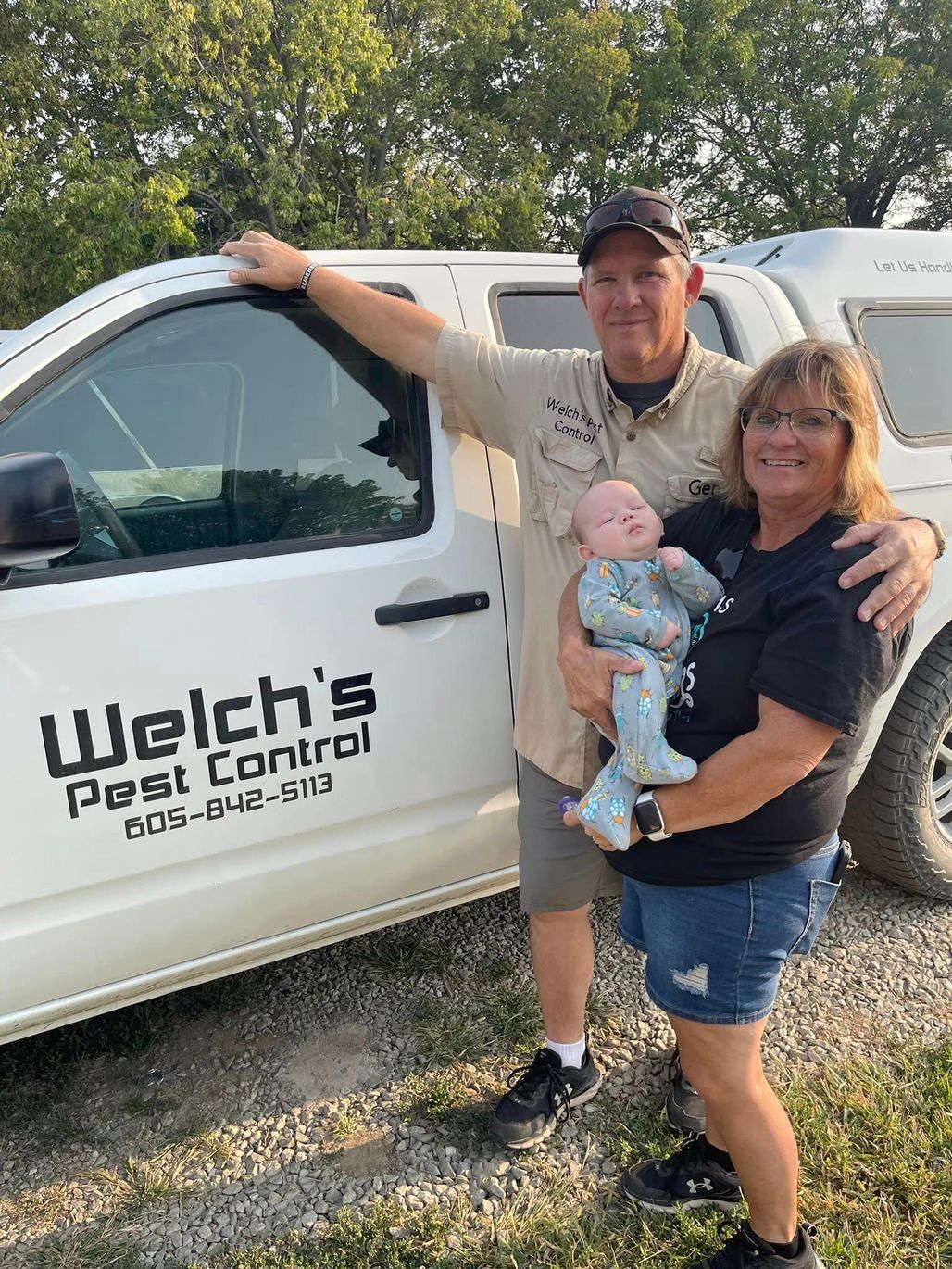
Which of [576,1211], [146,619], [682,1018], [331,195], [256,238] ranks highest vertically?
[331,195]

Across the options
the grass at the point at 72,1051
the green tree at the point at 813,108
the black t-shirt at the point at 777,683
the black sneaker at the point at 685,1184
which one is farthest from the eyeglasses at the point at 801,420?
the green tree at the point at 813,108

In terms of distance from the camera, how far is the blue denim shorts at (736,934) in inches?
60.6

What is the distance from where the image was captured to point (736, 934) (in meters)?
1.54

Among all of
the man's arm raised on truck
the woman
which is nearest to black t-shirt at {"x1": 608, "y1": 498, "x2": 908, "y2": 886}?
the woman

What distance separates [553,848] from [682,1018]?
54 centimetres

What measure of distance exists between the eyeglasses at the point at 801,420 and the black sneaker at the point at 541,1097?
60.8 inches

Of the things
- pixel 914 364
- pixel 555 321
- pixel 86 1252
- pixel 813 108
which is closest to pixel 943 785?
pixel 914 364

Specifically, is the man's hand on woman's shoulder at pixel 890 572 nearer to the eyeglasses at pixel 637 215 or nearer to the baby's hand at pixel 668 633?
the baby's hand at pixel 668 633

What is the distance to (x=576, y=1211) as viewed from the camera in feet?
6.34

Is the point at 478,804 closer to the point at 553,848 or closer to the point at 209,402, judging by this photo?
the point at 553,848

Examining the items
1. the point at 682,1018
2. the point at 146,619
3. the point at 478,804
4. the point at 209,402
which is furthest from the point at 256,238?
the point at 682,1018

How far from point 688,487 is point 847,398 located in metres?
0.52

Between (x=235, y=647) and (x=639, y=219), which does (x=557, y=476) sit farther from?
(x=235, y=647)

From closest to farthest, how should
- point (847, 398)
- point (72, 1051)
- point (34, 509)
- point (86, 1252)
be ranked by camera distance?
point (847, 398) < point (34, 509) < point (86, 1252) < point (72, 1051)
